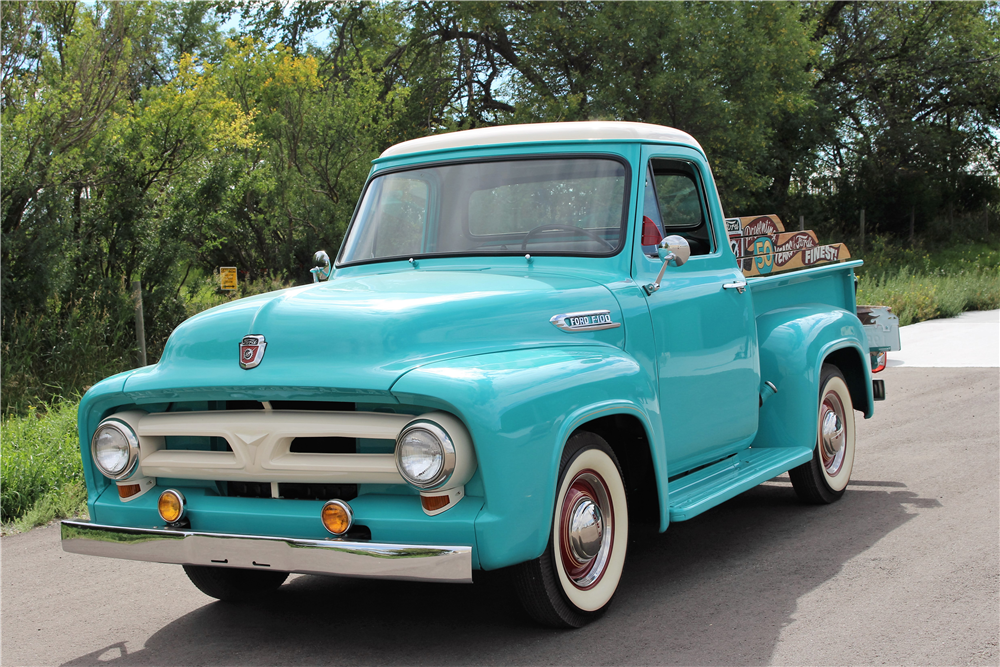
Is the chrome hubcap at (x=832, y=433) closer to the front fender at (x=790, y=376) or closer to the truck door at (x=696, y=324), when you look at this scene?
the front fender at (x=790, y=376)

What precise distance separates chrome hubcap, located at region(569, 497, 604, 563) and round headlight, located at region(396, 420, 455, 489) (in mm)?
751

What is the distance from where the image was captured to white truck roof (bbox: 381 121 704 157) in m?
4.85

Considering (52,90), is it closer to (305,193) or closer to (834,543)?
(834,543)

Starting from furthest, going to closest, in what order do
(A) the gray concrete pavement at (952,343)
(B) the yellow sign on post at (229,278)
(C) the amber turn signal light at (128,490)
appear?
(B) the yellow sign on post at (229,278), (A) the gray concrete pavement at (952,343), (C) the amber turn signal light at (128,490)

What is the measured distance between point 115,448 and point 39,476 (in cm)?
330

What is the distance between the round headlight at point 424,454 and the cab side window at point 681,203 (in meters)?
1.98

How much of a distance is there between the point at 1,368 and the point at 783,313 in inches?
296

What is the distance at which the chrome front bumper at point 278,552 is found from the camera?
3295mm

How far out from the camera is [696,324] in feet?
16.1

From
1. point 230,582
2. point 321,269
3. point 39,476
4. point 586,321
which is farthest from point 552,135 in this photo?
point 39,476

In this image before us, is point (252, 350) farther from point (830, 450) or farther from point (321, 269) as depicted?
point (830, 450)

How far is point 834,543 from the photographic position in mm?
5234

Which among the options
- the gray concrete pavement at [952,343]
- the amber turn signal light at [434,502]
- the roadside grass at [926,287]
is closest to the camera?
the amber turn signal light at [434,502]

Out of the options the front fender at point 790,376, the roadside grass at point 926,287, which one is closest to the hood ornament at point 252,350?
the front fender at point 790,376
